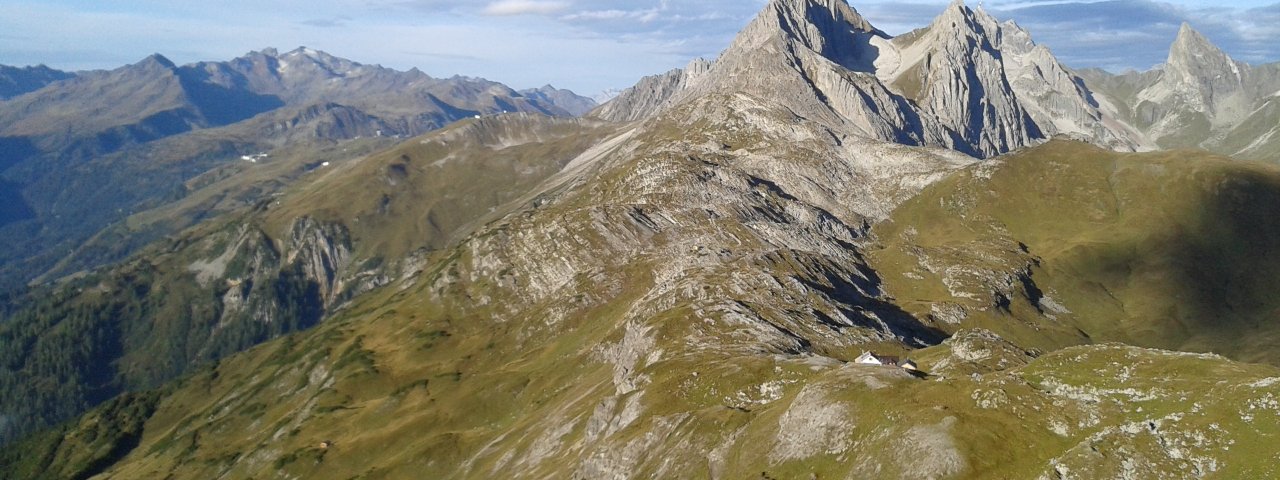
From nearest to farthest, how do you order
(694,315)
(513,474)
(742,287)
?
(513,474) < (694,315) < (742,287)

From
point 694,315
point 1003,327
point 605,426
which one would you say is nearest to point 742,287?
point 694,315

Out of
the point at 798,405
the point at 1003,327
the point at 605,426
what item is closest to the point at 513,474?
the point at 605,426

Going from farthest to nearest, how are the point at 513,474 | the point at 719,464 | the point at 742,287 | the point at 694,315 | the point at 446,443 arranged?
the point at 742,287
the point at 446,443
the point at 694,315
the point at 513,474
the point at 719,464

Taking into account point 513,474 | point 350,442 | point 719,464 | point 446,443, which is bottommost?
point 350,442

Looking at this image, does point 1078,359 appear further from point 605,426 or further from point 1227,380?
point 605,426

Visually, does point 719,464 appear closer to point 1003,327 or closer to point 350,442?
point 350,442

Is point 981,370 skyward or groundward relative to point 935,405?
groundward

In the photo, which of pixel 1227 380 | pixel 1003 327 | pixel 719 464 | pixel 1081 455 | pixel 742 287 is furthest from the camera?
pixel 1003 327

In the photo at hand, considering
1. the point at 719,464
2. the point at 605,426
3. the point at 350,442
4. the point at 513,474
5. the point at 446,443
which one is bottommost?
the point at 350,442

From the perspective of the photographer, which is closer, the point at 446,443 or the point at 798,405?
the point at 798,405
